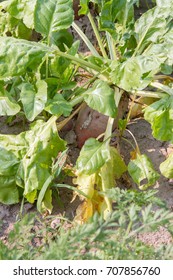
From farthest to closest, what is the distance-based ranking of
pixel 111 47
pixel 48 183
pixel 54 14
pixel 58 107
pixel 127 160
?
pixel 111 47
pixel 127 160
pixel 54 14
pixel 58 107
pixel 48 183

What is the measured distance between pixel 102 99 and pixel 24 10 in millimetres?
609

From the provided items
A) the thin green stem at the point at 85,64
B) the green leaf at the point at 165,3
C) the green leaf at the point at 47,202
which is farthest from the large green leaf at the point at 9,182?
the green leaf at the point at 165,3

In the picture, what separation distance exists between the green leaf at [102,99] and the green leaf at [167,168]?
30 cm

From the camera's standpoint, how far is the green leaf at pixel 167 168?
267 centimetres

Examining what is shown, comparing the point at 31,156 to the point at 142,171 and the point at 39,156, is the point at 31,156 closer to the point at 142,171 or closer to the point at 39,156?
the point at 39,156

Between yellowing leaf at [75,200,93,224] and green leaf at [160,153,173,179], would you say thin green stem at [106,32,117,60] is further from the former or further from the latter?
yellowing leaf at [75,200,93,224]

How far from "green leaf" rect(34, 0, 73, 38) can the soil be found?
0.48 m

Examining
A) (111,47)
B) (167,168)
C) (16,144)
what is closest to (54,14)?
(111,47)

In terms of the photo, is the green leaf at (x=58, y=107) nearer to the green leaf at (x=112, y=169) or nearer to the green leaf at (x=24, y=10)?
the green leaf at (x=112, y=169)

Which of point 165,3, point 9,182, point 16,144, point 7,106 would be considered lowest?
point 9,182

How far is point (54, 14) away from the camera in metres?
2.76

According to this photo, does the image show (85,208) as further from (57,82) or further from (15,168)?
(57,82)

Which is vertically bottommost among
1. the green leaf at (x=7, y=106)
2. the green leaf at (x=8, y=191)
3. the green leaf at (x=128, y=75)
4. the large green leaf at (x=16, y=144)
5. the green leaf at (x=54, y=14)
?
the green leaf at (x=8, y=191)

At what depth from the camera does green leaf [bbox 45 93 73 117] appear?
2.62 meters
